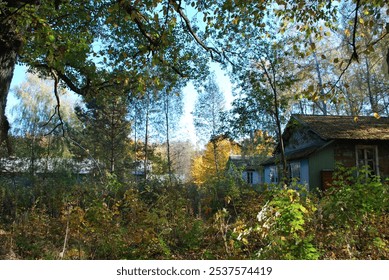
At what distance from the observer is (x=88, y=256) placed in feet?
17.9

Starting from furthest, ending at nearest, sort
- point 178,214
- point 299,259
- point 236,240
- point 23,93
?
1. point 23,93
2. point 178,214
3. point 236,240
4. point 299,259

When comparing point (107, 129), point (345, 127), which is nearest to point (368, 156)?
point (345, 127)

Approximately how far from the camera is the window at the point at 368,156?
712 inches

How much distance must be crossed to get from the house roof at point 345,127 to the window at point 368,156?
2.66 ft

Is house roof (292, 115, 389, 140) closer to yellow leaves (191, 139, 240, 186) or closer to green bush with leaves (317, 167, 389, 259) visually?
green bush with leaves (317, 167, 389, 259)

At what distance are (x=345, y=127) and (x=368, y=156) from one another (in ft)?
6.58

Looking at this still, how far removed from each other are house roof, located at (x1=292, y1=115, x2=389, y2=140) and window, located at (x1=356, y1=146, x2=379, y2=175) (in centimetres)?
81

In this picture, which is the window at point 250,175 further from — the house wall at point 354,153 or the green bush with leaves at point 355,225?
the green bush with leaves at point 355,225

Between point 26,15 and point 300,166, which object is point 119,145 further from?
point 26,15

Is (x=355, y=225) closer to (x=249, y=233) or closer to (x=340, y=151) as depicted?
(x=249, y=233)

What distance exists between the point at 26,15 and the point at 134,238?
12.5 feet

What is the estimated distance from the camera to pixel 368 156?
1830cm

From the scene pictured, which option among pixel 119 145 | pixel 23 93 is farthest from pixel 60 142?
pixel 23 93

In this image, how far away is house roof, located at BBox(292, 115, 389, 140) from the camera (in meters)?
17.7
